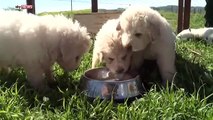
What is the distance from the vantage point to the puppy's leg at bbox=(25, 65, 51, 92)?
4674 mm

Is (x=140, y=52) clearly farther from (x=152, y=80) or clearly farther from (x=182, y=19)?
(x=182, y=19)

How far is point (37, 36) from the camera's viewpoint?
459cm

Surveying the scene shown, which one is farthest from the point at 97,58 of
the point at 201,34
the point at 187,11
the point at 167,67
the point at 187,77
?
the point at 187,11

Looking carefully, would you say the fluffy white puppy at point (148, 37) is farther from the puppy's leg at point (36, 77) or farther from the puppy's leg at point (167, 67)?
the puppy's leg at point (36, 77)

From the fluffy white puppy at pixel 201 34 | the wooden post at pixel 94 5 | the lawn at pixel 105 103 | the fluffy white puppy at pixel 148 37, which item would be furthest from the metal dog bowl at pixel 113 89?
the wooden post at pixel 94 5

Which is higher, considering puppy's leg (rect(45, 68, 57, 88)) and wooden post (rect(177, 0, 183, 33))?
wooden post (rect(177, 0, 183, 33))

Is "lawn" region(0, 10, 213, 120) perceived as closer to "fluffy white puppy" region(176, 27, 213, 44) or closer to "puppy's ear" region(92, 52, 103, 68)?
"puppy's ear" region(92, 52, 103, 68)

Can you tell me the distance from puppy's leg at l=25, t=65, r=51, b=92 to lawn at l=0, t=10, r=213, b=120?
0.29ft

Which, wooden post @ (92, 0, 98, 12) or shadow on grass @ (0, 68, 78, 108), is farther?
wooden post @ (92, 0, 98, 12)

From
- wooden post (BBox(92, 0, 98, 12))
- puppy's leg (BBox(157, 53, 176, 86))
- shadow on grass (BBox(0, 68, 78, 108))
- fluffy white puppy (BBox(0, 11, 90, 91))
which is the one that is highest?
wooden post (BBox(92, 0, 98, 12))

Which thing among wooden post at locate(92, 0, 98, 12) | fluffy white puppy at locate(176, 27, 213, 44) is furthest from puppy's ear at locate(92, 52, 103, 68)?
wooden post at locate(92, 0, 98, 12)

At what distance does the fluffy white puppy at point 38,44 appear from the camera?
4570 millimetres

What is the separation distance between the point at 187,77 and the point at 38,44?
5.98 feet

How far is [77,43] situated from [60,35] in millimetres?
212
